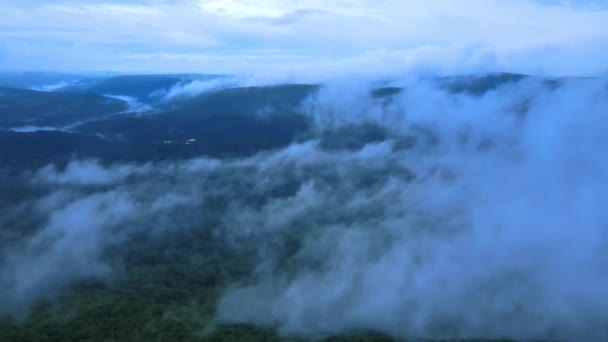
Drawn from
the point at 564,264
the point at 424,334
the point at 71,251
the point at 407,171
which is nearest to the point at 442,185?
the point at 407,171

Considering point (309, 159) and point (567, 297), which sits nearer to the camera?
point (567, 297)

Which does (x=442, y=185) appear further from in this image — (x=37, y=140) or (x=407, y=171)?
(x=37, y=140)

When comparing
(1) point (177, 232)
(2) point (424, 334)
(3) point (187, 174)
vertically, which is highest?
(3) point (187, 174)

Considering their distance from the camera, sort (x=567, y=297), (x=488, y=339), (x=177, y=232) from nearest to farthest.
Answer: (x=488, y=339) → (x=567, y=297) → (x=177, y=232)

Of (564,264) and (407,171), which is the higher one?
(407,171)

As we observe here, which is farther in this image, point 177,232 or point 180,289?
point 177,232

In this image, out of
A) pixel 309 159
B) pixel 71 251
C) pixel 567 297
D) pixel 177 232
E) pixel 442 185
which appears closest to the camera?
pixel 567 297

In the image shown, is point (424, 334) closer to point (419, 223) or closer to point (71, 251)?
point (419, 223)

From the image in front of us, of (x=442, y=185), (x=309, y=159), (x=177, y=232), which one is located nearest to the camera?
(x=177, y=232)

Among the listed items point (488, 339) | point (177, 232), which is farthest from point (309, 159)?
point (488, 339)

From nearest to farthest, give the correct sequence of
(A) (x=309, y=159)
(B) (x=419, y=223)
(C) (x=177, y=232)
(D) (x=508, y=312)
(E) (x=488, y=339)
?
(E) (x=488, y=339) → (D) (x=508, y=312) → (C) (x=177, y=232) → (B) (x=419, y=223) → (A) (x=309, y=159)
